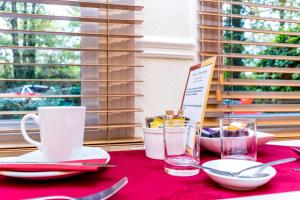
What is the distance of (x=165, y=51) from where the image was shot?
44.6 inches

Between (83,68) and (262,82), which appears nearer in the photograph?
(83,68)

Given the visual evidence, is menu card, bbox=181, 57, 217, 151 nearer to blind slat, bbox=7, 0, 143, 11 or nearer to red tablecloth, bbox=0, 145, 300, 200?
red tablecloth, bbox=0, 145, 300, 200

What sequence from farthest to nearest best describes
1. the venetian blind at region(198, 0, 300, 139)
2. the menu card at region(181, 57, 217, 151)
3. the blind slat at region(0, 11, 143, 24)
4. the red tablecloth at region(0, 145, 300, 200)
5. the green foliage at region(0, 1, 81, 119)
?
the venetian blind at region(198, 0, 300, 139) < the green foliage at region(0, 1, 81, 119) < the blind slat at region(0, 11, 143, 24) < the menu card at region(181, 57, 217, 151) < the red tablecloth at region(0, 145, 300, 200)

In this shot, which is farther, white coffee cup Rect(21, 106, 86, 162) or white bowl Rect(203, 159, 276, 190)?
white coffee cup Rect(21, 106, 86, 162)

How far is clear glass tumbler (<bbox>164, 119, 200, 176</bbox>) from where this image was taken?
0.67 meters

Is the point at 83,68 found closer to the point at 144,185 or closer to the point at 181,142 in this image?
the point at 181,142

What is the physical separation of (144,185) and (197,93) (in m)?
0.34

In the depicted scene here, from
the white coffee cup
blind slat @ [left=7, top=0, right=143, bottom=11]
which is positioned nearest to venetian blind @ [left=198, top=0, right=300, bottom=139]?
blind slat @ [left=7, top=0, right=143, bottom=11]

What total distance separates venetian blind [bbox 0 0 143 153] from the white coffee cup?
38cm

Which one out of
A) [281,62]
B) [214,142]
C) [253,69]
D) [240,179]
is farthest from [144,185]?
[281,62]

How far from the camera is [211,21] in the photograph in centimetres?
120

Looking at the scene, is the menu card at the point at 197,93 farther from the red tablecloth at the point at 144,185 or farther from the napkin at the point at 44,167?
the napkin at the point at 44,167

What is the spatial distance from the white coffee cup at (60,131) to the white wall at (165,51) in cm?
50

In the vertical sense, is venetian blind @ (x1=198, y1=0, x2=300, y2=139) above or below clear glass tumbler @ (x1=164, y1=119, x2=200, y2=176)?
above
